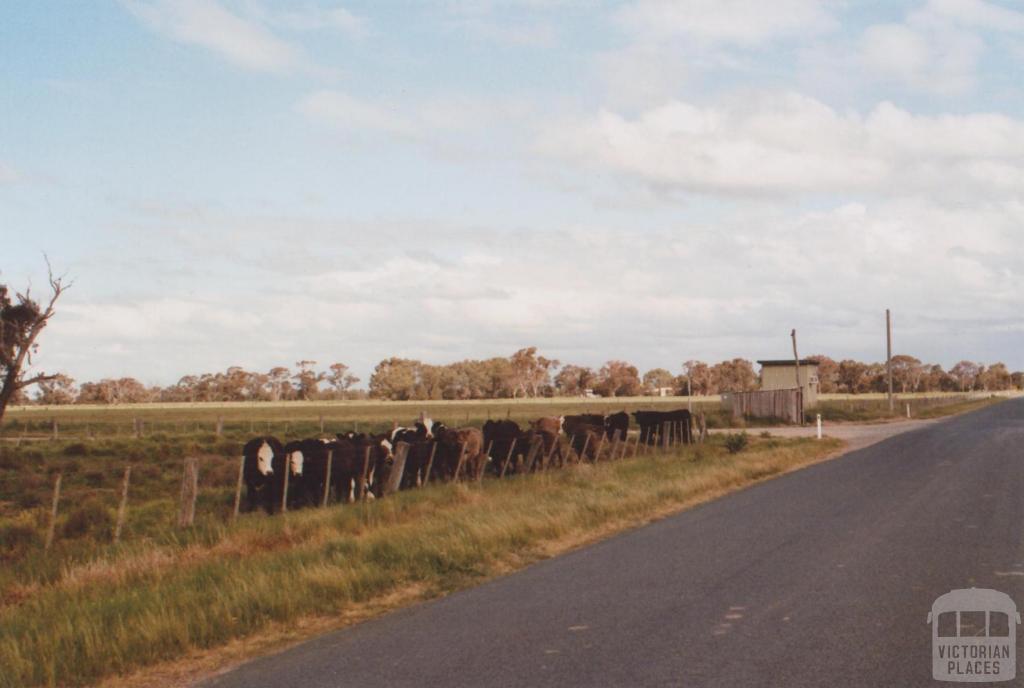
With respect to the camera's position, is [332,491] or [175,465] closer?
[332,491]

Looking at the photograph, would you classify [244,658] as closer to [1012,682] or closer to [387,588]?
[387,588]

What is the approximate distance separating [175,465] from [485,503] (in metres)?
18.3

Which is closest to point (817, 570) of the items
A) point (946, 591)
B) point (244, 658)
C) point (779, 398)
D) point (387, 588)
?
point (946, 591)

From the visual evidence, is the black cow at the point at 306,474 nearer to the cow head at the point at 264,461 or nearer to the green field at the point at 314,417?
the cow head at the point at 264,461

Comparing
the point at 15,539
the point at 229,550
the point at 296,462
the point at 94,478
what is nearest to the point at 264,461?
the point at 296,462

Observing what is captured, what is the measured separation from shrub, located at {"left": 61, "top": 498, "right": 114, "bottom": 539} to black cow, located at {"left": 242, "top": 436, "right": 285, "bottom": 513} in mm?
2690

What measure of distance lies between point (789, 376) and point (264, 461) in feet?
197

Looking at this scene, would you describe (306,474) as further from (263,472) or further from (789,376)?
(789,376)

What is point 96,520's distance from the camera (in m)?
18.4

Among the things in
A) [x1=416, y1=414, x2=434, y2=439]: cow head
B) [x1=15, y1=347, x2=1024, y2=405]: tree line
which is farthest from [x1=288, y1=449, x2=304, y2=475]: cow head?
[x1=15, y1=347, x2=1024, y2=405]: tree line

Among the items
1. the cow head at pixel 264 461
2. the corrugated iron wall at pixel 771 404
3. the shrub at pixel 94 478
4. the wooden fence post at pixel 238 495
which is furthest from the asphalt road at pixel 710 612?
the corrugated iron wall at pixel 771 404

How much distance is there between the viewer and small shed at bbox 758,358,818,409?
6938cm

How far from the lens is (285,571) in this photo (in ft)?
35.2

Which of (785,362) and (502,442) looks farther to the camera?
(785,362)
